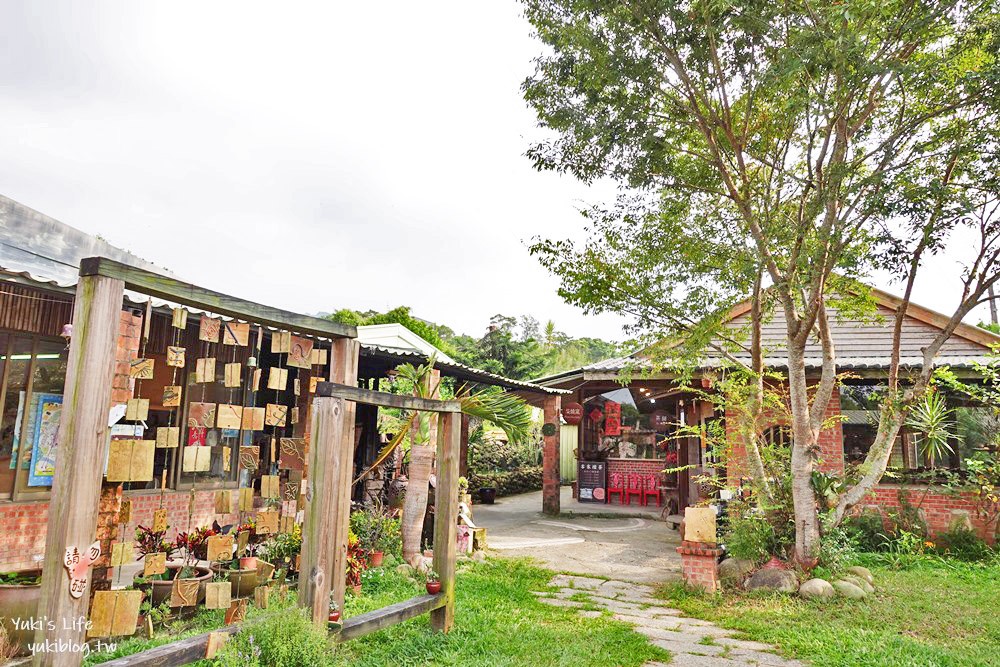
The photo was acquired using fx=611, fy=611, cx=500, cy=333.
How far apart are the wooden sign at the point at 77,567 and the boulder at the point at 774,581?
249 inches

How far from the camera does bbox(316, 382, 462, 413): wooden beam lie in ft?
12.8

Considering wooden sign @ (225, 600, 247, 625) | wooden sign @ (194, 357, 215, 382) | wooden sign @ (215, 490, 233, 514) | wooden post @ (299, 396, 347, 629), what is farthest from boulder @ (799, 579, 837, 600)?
wooden sign @ (194, 357, 215, 382)

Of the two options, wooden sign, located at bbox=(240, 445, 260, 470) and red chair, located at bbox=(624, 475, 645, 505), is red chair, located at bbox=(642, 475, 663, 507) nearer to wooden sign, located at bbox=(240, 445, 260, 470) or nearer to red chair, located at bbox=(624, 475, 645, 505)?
red chair, located at bbox=(624, 475, 645, 505)

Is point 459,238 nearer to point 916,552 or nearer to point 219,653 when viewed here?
point 916,552

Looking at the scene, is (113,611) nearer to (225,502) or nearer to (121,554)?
(121,554)

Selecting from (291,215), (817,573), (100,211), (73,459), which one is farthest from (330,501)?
(100,211)

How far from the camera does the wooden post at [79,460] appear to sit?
256 cm

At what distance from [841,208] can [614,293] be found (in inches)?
107

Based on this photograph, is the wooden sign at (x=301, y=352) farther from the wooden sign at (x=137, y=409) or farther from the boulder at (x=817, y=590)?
the boulder at (x=817, y=590)

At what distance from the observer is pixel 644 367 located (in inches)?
383

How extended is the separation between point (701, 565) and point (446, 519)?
358cm

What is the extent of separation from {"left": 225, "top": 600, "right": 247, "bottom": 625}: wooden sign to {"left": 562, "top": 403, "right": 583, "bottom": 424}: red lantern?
10.8 m

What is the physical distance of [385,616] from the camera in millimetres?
4277

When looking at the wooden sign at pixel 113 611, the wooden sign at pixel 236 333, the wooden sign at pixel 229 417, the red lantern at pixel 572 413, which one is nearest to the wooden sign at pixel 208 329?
the wooden sign at pixel 236 333
